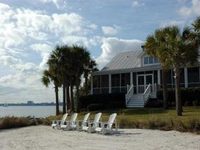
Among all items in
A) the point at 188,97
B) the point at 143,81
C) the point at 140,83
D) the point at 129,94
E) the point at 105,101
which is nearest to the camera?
the point at 188,97

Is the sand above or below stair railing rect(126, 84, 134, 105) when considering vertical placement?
below

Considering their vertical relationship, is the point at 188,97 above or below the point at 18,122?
above

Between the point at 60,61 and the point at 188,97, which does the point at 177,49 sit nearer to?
the point at 188,97

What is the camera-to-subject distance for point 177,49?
1125 inches

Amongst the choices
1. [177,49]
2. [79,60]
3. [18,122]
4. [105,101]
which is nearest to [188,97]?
[105,101]

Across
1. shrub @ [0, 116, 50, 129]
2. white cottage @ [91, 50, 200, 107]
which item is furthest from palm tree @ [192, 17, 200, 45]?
shrub @ [0, 116, 50, 129]

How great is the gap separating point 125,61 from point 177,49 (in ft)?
66.3

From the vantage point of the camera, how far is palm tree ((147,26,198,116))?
1124 inches

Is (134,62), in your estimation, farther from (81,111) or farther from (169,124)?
(169,124)

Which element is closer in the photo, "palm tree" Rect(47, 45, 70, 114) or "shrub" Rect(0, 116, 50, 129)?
"shrub" Rect(0, 116, 50, 129)

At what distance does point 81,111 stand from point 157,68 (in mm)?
8065

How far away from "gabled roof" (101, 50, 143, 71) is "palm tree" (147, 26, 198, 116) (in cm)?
1642

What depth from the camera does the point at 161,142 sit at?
16797mm

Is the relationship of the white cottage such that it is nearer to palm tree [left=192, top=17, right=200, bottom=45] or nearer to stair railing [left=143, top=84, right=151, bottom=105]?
stair railing [left=143, top=84, right=151, bottom=105]
